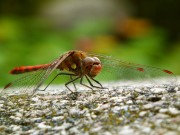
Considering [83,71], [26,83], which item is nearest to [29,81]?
[26,83]

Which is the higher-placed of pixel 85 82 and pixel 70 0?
pixel 70 0

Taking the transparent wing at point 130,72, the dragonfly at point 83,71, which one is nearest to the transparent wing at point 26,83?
the dragonfly at point 83,71

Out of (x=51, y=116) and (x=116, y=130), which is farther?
(x=51, y=116)

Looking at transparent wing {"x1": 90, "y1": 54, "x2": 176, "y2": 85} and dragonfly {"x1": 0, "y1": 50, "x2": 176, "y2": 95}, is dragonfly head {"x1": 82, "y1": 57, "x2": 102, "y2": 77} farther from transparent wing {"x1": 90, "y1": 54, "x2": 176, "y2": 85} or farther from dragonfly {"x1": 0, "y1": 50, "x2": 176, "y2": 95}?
transparent wing {"x1": 90, "y1": 54, "x2": 176, "y2": 85}

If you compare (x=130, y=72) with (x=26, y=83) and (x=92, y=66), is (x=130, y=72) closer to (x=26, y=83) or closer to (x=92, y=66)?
(x=92, y=66)

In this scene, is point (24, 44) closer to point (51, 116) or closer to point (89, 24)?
point (89, 24)

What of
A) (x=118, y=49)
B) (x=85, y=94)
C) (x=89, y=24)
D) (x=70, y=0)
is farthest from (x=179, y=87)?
(x=70, y=0)
